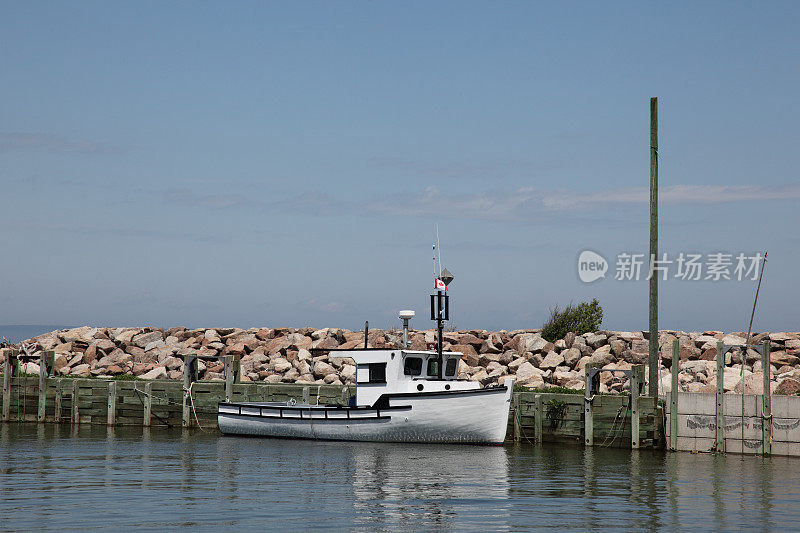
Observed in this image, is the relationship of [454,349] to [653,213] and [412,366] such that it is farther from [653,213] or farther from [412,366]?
[653,213]

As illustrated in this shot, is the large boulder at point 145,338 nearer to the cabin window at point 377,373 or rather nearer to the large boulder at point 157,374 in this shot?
the large boulder at point 157,374

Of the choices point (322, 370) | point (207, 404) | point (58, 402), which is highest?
point (322, 370)

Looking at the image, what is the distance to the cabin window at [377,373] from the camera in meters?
28.6

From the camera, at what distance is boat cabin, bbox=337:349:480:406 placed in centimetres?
2831

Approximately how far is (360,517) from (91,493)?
5.66 meters

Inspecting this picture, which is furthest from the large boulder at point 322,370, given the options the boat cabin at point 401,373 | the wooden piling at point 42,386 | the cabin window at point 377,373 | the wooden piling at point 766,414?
the wooden piling at point 766,414

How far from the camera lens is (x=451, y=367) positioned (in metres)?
29.0

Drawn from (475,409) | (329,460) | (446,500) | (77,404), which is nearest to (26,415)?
(77,404)

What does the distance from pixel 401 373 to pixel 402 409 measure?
122 cm

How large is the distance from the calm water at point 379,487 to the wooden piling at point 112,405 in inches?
164

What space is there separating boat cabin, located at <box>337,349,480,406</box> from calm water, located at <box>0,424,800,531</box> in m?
1.81

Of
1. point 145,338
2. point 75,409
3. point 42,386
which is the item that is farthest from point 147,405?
point 145,338

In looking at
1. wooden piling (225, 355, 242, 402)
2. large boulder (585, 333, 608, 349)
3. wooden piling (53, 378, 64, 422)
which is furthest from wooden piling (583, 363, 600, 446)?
wooden piling (53, 378, 64, 422)

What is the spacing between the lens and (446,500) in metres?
18.5
